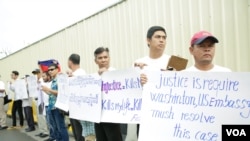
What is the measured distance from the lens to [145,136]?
2748 mm

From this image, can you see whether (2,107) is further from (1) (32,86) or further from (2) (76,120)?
(2) (76,120)

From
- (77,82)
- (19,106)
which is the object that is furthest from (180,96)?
(19,106)

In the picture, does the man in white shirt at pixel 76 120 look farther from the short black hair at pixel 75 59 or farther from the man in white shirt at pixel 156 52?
the man in white shirt at pixel 156 52

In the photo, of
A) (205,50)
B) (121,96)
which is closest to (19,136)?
(121,96)

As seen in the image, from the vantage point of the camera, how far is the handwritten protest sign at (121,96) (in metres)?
3.43

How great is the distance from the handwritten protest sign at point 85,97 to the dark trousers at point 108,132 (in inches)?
4.8

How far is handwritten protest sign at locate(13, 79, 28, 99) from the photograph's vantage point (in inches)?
363

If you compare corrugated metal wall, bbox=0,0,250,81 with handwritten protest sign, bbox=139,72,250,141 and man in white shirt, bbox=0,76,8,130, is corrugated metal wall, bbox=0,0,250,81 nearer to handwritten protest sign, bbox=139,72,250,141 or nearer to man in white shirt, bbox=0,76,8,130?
handwritten protest sign, bbox=139,72,250,141

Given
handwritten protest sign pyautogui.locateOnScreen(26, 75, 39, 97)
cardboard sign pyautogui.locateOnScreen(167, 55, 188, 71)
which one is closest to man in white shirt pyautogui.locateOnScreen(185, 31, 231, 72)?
cardboard sign pyautogui.locateOnScreen(167, 55, 188, 71)

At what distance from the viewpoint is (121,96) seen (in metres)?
3.62

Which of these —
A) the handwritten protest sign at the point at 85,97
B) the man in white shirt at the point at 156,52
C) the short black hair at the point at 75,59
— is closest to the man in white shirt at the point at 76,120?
the short black hair at the point at 75,59

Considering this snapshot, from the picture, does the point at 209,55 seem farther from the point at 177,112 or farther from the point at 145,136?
the point at 145,136

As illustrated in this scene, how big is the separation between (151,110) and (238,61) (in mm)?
1468

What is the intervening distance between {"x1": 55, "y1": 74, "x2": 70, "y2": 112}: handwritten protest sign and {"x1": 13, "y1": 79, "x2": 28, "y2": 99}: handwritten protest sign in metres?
4.24
